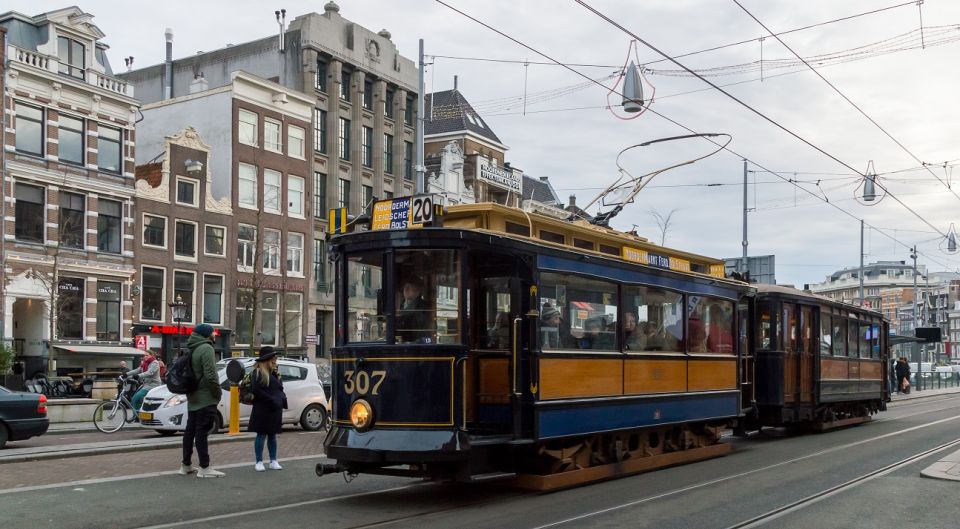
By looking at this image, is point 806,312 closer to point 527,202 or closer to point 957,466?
point 957,466

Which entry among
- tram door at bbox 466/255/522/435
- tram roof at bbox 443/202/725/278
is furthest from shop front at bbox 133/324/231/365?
tram door at bbox 466/255/522/435

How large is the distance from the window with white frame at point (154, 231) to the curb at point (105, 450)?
21918 millimetres

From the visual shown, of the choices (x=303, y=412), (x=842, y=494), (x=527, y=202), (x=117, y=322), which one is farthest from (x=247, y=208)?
(x=842, y=494)

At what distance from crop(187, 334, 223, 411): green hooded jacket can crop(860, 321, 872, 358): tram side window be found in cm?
1648

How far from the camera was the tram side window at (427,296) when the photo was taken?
10.1 metres

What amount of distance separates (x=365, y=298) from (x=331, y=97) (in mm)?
38338

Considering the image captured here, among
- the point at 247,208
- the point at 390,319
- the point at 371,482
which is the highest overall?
the point at 247,208

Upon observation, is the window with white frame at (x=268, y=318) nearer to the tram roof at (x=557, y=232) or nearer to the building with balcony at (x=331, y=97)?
the building with balcony at (x=331, y=97)

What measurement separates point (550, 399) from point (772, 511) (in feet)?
8.56

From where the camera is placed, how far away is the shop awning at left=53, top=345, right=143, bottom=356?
110ft

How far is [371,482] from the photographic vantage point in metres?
12.1

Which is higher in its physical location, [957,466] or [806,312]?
[806,312]

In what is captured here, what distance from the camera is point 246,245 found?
41.6m

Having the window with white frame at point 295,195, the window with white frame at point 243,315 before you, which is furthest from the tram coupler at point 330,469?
the window with white frame at point 295,195
